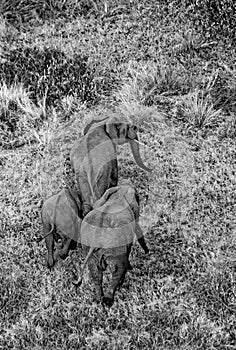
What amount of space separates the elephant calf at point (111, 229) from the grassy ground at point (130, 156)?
60cm

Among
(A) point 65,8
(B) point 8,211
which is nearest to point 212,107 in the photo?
(B) point 8,211

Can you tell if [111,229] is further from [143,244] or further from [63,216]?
[143,244]

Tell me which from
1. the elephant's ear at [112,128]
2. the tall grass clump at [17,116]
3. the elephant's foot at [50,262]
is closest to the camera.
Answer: the elephant's ear at [112,128]

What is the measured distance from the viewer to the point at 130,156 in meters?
7.46

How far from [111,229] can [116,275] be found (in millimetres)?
550

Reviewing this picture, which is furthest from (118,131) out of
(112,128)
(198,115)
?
(198,115)

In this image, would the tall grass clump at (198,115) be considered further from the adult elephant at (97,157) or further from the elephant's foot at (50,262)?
the elephant's foot at (50,262)

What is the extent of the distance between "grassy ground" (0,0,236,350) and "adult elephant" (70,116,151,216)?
3.00 ft

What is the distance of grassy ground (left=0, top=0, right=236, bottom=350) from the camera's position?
5.70 meters

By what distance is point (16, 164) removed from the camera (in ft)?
24.7

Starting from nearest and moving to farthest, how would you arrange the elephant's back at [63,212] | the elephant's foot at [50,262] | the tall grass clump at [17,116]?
the elephant's back at [63,212], the elephant's foot at [50,262], the tall grass clump at [17,116]

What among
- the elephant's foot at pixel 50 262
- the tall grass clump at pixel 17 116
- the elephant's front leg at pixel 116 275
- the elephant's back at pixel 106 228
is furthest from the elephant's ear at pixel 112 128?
the tall grass clump at pixel 17 116

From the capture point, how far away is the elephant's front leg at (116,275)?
5.23 metres

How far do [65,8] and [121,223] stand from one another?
19.1 ft
